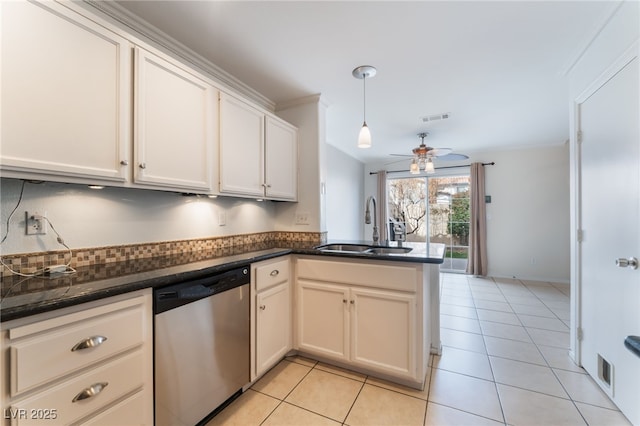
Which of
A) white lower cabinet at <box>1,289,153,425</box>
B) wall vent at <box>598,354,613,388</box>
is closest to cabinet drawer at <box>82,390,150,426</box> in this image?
white lower cabinet at <box>1,289,153,425</box>

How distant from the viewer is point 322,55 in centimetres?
201

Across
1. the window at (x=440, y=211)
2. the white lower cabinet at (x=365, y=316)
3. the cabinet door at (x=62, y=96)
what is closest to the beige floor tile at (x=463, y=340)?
the white lower cabinet at (x=365, y=316)

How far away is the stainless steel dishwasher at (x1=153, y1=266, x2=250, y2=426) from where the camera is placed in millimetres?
1279

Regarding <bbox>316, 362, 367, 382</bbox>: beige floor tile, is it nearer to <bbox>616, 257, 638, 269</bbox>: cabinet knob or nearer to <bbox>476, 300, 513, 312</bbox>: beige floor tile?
<bbox>616, 257, 638, 269</bbox>: cabinet knob

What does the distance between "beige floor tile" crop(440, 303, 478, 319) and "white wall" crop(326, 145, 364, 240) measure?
2.14m

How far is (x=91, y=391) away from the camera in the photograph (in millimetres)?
1024

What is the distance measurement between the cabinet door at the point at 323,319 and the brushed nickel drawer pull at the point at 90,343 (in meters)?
1.37

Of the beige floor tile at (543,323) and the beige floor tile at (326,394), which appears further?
the beige floor tile at (543,323)

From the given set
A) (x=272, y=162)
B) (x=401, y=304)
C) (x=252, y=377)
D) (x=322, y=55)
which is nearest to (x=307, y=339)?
(x=252, y=377)

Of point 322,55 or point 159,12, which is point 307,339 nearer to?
point 322,55

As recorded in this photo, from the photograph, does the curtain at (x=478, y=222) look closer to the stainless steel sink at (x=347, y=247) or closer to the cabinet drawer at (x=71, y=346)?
the stainless steel sink at (x=347, y=247)

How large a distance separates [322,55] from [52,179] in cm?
183

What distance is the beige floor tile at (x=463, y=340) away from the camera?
95.7 inches

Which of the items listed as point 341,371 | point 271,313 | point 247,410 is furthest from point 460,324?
point 247,410
